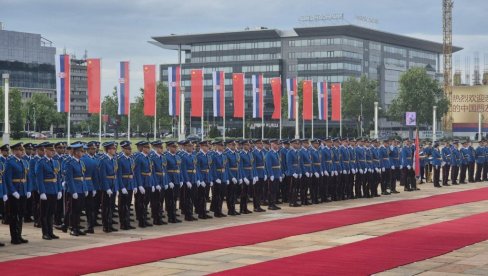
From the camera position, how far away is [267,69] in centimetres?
13175

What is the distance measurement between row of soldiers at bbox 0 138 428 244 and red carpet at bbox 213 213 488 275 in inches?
200

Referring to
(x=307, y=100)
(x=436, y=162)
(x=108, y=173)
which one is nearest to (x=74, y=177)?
(x=108, y=173)

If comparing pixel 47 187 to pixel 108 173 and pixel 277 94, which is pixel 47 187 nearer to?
pixel 108 173

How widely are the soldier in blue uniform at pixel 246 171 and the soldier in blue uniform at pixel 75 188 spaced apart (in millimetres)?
5279

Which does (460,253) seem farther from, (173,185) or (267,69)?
(267,69)

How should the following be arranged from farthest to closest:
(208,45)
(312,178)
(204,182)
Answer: (208,45), (312,178), (204,182)

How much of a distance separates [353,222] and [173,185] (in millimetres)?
4202

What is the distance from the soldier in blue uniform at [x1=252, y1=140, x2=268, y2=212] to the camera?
1962cm

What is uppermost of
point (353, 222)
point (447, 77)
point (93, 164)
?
point (447, 77)

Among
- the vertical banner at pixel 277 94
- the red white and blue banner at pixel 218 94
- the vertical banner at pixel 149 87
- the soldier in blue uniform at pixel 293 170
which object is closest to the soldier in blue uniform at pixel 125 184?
the soldier in blue uniform at pixel 293 170

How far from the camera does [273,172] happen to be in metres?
20.3

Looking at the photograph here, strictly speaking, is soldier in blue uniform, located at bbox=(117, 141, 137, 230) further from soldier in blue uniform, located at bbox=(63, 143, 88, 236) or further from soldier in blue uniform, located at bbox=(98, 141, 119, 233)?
soldier in blue uniform, located at bbox=(63, 143, 88, 236)

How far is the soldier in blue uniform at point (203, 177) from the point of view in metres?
18.0

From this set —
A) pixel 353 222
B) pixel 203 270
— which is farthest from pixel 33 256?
pixel 353 222
